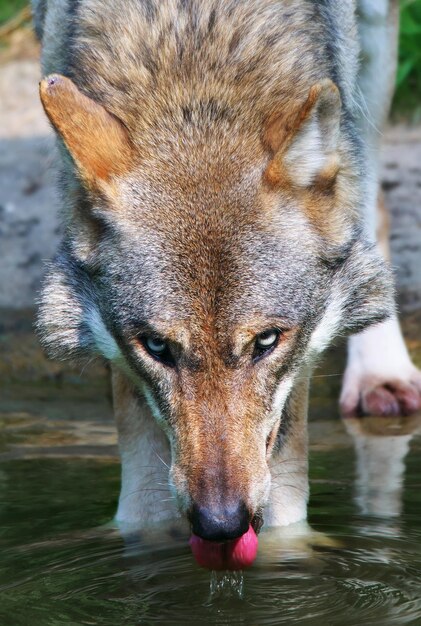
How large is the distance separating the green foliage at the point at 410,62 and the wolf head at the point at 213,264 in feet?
15.2

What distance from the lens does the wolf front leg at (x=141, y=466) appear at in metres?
4.93

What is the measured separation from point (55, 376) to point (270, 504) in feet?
7.88

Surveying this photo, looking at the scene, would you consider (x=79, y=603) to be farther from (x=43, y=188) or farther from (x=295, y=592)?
(x=43, y=188)

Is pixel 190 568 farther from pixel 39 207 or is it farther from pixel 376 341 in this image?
pixel 39 207

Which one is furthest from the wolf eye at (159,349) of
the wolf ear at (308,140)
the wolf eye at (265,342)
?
the wolf ear at (308,140)

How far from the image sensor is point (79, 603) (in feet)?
13.5

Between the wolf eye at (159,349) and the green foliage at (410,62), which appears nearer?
the wolf eye at (159,349)

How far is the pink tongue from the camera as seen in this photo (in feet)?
13.2

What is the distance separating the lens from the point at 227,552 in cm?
402

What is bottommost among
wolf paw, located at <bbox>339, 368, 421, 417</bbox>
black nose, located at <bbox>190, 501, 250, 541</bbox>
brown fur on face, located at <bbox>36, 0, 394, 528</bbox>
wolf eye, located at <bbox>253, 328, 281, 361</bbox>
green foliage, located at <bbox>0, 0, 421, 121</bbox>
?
black nose, located at <bbox>190, 501, 250, 541</bbox>

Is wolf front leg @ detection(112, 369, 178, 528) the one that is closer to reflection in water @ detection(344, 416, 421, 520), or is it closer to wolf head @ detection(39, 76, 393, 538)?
wolf head @ detection(39, 76, 393, 538)

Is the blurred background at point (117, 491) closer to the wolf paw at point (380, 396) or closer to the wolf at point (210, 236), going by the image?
the wolf paw at point (380, 396)

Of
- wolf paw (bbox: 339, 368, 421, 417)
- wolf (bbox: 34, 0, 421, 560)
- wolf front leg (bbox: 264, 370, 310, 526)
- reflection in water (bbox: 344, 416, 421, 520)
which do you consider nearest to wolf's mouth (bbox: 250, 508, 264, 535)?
wolf (bbox: 34, 0, 421, 560)

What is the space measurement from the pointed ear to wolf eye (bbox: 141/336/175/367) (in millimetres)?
587
